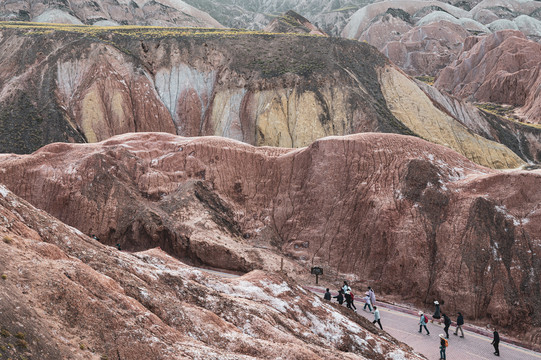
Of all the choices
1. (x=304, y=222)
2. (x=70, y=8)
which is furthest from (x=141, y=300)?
(x=70, y=8)

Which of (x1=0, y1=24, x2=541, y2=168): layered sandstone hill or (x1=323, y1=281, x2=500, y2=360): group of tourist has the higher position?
(x1=0, y1=24, x2=541, y2=168): layered sandstone hill

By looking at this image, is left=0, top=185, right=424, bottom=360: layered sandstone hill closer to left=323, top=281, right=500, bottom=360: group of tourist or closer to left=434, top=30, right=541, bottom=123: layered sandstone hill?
left=323, top=281, right=500, bottom=360: group of tourist

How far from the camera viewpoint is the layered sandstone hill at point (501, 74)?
80.6 meters

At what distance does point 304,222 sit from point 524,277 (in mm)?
13035

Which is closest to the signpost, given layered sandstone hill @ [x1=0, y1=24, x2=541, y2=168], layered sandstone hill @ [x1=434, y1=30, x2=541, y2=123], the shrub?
the shrub

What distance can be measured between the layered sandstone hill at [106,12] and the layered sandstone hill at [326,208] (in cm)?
7520

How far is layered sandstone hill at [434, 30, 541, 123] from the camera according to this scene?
80625 mm

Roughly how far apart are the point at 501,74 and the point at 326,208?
231ft

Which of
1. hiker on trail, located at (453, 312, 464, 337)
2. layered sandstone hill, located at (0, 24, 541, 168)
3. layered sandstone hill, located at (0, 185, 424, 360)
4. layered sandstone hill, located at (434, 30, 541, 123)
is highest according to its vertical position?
layered sandstone hill, located at (434, 30, 541, 123)

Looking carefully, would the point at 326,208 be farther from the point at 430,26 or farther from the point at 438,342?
the point at 430,26

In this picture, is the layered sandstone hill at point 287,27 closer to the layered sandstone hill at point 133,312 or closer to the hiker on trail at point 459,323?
the hiker on trail at point 459,323

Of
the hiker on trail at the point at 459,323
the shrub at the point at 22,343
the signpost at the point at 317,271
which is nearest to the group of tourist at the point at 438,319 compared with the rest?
the hiker on trail at the point at 459,323

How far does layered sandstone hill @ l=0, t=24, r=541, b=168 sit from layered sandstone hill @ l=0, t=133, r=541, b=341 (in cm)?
2135

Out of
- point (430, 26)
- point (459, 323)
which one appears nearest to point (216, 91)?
point (459, 323)
